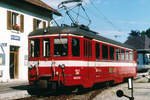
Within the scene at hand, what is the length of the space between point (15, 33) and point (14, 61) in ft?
7.01

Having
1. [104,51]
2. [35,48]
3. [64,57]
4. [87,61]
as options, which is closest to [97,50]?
[104,51]

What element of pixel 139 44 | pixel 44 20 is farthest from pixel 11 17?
pixel 139 44

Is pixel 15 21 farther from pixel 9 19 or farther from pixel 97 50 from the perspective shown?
pixel 97 50

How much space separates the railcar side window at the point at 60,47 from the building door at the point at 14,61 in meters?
10.00

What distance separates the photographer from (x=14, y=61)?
20.9 metres

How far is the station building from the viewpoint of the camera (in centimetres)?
1938

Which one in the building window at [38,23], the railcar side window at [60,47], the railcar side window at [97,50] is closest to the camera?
the railcar side window at [60,47]

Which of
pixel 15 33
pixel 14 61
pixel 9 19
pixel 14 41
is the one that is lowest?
pixel 14 61

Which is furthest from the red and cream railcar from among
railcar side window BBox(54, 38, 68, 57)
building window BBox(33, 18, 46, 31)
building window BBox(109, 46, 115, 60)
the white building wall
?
building window BBox(33, 18, 46, 31)

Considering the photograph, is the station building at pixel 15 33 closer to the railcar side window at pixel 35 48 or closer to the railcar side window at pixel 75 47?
the railcar side window at pixel 35 48

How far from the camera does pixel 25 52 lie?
72.0ft

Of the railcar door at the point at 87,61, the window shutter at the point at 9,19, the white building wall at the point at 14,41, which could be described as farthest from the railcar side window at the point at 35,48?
the window shutter at the point at 9,19

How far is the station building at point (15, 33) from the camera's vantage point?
1938cm

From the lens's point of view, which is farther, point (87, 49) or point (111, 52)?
point (111, 52)
